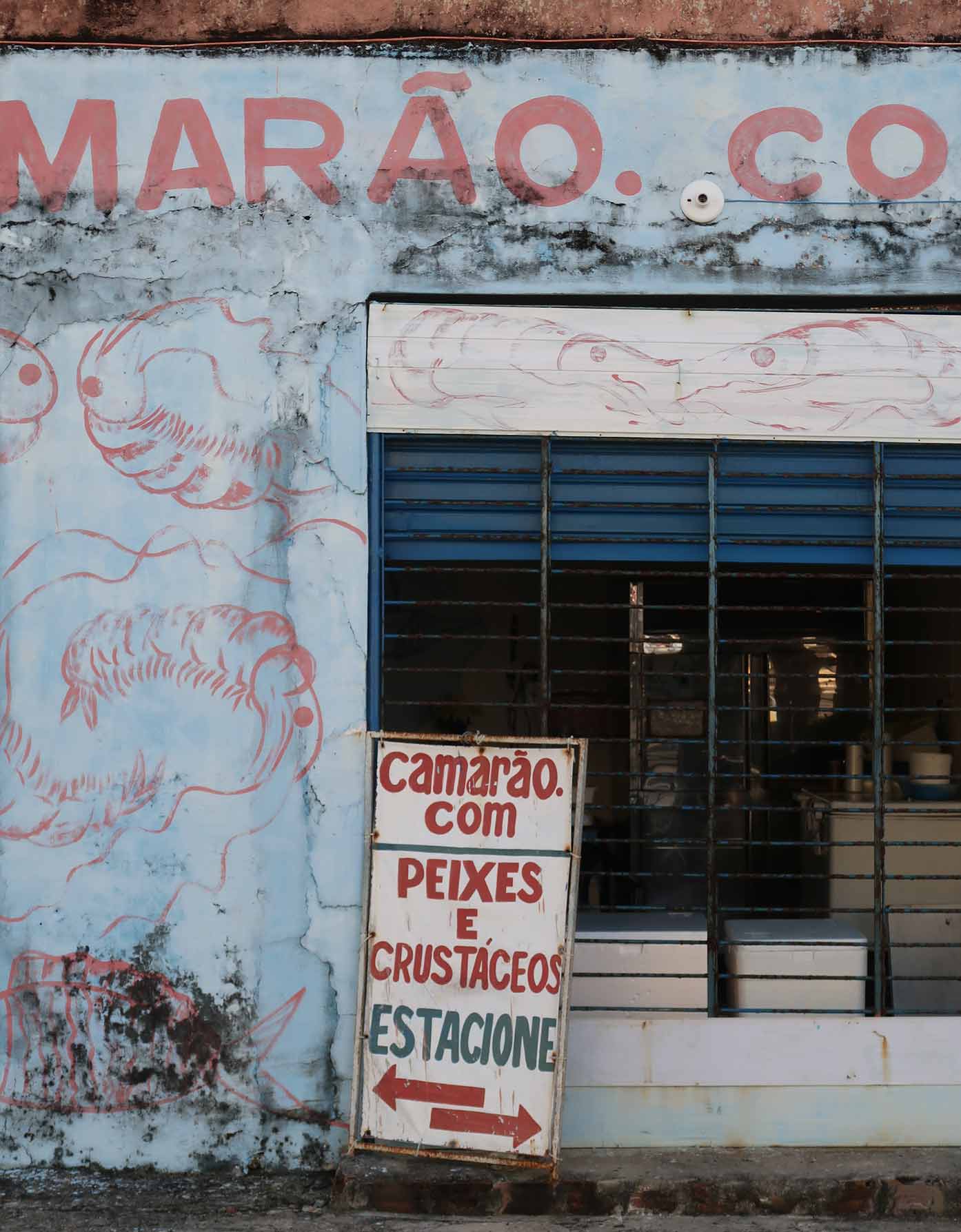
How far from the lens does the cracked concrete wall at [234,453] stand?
4.55m

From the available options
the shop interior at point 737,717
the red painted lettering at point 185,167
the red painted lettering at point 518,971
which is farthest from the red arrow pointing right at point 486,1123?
the red painted lettering at point 185,167

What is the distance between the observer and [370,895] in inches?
171

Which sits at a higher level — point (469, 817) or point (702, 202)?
point (702, 202)

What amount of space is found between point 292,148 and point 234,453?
1151mm

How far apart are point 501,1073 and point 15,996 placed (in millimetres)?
1817

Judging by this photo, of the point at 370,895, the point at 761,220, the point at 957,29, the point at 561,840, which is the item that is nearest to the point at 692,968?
the point at 561,840

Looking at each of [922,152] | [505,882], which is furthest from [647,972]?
[922,152]

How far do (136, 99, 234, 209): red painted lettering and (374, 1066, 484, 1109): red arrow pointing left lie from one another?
126 inches

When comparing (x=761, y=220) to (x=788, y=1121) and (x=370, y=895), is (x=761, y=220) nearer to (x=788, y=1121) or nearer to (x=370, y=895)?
(x=370, y=895)

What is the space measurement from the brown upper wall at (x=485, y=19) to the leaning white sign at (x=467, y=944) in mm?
2677

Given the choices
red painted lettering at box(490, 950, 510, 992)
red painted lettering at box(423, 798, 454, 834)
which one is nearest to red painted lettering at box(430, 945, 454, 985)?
red painted lettering at box(490, 950, 510, 992)

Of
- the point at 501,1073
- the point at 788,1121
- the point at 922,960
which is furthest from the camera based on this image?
the point at 922,960

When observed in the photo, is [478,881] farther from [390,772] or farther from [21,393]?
[21,393]

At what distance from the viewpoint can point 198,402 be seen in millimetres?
4621
